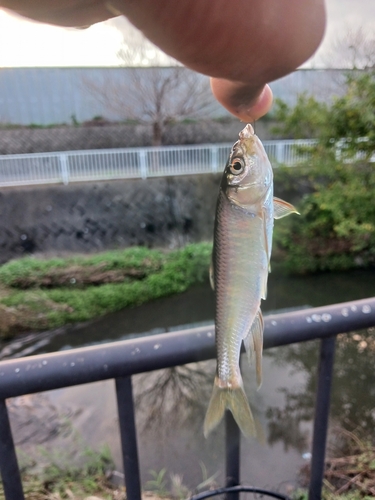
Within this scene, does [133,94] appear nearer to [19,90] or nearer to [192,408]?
[19,90]

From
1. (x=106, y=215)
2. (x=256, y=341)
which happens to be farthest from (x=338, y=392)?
(x=106, y=215)

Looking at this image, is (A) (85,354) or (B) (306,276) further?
(B) (306,276)

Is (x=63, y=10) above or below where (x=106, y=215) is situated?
above

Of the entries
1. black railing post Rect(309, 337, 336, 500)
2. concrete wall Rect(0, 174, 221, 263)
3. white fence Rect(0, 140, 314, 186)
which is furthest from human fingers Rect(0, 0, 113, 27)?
white fence Rect(0, 140, 314, 186)

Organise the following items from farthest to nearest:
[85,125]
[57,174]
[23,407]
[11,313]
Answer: [85,125], [57,174], [11,313], [23,407]

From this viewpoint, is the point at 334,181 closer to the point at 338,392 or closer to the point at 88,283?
the point at 338,392

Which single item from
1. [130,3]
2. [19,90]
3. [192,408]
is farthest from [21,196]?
[130,3]

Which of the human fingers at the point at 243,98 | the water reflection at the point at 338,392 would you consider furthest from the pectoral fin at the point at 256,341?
the water reflection at the point at 338,392
